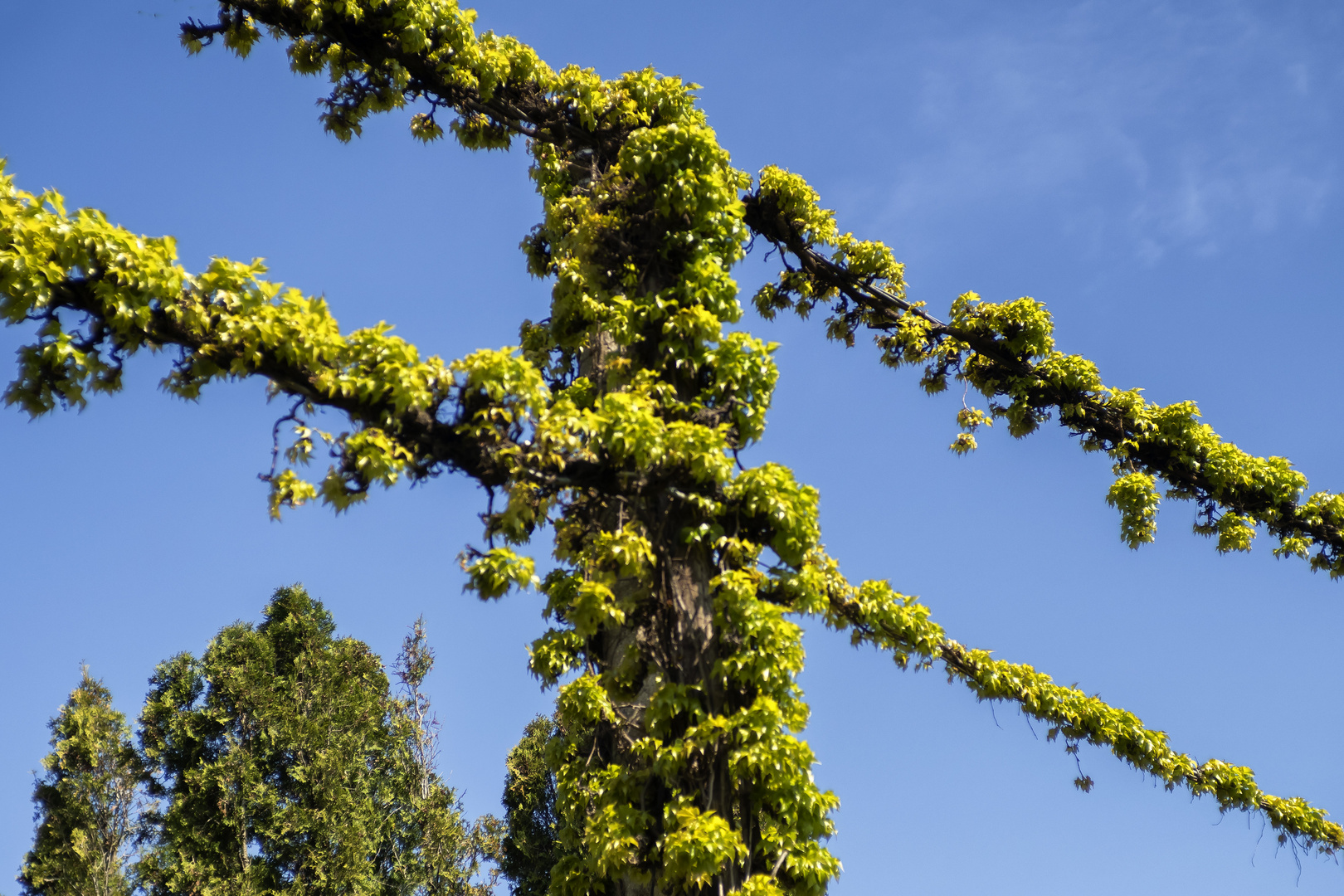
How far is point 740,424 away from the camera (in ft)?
20.8

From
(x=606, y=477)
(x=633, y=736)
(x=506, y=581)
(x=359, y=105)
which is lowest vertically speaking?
(x=633, y=736)

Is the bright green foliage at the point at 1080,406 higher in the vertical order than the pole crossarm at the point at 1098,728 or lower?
higher

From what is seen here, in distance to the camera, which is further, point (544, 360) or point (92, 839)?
point (92, 839)

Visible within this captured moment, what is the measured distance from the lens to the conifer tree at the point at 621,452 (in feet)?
16.1

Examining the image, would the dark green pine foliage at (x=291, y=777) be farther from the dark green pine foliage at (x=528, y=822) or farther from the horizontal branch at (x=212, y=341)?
the horizontal branch at (x=212, y=341)

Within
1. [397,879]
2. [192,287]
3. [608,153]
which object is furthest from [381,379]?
[397,879]

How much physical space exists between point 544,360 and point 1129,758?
5.91 metres

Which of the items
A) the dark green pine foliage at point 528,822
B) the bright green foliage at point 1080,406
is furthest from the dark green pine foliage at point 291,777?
the bright green foliage at point 1080,406

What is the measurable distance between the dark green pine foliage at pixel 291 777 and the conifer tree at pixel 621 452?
41.8 feet

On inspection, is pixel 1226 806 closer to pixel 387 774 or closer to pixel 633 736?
pixel 633 736

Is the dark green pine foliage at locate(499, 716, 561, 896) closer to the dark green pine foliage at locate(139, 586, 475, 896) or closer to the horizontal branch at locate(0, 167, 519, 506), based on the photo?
the dark green pine foliage at locate(139, 586, 475, 896)

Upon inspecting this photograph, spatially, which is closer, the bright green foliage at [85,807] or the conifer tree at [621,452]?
the conifer tree at [621,452]

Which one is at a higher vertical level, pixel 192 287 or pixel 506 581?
pixel 192 287

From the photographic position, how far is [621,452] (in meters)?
5.57
